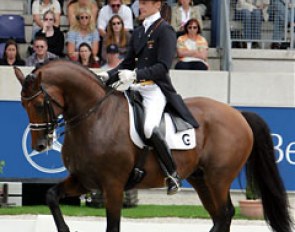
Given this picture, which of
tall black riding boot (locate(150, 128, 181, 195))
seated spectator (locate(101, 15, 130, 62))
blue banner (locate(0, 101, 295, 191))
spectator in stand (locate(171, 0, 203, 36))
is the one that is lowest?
blue banner (locate(0, 101, 295, 191))

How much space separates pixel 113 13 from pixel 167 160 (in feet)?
22.9

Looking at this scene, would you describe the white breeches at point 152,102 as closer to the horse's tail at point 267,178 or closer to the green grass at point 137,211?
the horse's tail at point 267,178

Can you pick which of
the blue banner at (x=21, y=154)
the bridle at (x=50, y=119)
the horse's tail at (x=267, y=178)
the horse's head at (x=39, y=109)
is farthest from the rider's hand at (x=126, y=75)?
the blue banner at (x=21, y=154)

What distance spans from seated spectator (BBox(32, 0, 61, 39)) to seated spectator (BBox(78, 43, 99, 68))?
137 cm

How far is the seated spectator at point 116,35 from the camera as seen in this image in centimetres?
1448

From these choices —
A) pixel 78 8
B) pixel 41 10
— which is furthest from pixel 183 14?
pixel 41 10

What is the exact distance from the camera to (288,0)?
15219mm

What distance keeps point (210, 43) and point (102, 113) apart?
808cm

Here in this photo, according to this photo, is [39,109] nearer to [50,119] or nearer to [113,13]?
[50,119]

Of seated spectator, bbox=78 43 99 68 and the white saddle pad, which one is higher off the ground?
seated spectator, bbox=78 43 99 68

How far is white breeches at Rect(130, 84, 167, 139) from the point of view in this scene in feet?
27.8

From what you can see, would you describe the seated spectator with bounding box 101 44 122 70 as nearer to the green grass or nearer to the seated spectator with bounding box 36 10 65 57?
the seated spectator with bounding box 36 10 65 57

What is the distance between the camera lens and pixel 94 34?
583 inches

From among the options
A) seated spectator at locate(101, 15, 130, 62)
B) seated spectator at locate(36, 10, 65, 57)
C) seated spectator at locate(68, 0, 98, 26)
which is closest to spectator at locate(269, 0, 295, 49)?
seated spectator at locate(101, 15, 130, 62)
